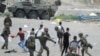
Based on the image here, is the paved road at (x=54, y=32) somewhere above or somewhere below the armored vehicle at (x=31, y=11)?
above

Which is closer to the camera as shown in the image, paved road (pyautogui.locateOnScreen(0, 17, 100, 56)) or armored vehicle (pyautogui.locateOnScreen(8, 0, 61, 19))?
paved road (pyautogui.locateOnScreen(0, 17, 100, 56))

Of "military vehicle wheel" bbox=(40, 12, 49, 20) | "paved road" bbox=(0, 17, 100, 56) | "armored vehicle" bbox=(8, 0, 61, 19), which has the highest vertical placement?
"paved road" bbox=(0, 17, 100, 56)

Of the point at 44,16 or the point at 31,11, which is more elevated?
the point at 31,11

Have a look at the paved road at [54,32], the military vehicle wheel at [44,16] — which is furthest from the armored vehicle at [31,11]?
the paved road at [54,32]

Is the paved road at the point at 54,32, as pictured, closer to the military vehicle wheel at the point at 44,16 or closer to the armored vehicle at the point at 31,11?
the military vehicle wheel at the point at 44,16

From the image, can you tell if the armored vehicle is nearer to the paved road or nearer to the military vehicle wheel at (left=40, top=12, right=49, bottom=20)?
the military vehicle wheel at (left=40, top=12, right=49, bottom=20)

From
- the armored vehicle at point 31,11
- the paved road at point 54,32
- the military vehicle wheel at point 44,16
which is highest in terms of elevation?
the paved road at point 54,32

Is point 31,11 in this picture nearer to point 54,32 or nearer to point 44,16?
point 44,16

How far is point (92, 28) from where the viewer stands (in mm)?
32875

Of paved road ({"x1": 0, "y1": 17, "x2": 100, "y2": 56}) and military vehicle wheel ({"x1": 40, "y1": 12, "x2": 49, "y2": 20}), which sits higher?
paved road ({"x1": 0, "y1": 17, "x2": 100, "y2": 56})

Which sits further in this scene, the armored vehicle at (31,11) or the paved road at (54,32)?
the armored vehicle at (31,11)

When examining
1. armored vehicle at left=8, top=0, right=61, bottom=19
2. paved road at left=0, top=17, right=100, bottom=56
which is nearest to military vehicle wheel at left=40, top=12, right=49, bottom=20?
armored vehicle at left=8, top=0, right=61, bottom=19

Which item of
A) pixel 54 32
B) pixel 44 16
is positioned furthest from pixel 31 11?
pixel 54 32

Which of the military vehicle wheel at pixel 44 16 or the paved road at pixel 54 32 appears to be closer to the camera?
the paved road at pixel 54 32
